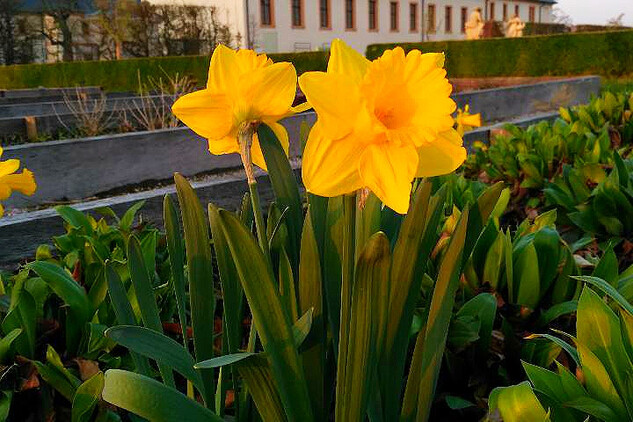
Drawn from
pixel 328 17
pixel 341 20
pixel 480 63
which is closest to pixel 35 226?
pixel 480 63

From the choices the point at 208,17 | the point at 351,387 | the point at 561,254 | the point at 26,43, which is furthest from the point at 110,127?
the point at 26,43

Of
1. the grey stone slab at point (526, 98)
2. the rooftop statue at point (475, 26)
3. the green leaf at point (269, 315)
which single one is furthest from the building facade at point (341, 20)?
the green leaf at point (269, 315)

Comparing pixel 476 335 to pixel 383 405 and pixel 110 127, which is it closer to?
pixel 383 405

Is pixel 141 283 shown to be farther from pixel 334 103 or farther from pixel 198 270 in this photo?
pixel 334 103

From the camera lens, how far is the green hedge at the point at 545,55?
1349cm

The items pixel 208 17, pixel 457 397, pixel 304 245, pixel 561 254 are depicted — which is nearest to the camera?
pixel 304 245

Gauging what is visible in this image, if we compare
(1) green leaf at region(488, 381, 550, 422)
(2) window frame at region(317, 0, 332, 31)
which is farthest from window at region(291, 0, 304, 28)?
(1) green leaf at region(488, 381, 550, 422)

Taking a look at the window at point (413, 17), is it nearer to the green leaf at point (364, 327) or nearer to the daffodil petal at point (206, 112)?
the daffodil petal at point (206, 112)

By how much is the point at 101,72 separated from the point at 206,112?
58.1ft

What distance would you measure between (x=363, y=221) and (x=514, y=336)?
23.2 inches

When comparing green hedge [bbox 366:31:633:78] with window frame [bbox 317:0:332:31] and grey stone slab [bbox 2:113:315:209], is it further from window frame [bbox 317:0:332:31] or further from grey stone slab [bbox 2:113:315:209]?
window frame [bbox 317:0:332:31]

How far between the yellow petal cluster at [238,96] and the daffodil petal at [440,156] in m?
0.21

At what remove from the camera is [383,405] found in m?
1.01

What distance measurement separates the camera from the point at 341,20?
31062 mm
